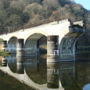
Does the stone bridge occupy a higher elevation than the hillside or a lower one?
lower

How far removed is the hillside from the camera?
91.5 metres

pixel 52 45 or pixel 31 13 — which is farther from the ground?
pixel 31 13

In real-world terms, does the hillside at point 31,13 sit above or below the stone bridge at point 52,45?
above

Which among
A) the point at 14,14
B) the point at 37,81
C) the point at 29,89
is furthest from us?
the point at 14,14

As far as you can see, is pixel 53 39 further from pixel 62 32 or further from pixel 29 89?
pixel 29 89

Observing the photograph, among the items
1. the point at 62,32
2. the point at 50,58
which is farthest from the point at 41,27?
the point at 50,58

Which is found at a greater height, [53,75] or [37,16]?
[37,16]

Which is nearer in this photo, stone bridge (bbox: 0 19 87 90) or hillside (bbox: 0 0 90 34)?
stone bridge (bbox: 0 19 87 90)

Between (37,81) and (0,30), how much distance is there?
64.3 metres

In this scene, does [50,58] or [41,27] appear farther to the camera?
[41,27]

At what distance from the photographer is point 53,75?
29.7 meters

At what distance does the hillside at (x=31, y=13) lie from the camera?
91.5 m

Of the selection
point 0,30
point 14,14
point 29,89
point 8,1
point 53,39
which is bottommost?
point 29,89

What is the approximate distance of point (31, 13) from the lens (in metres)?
103
